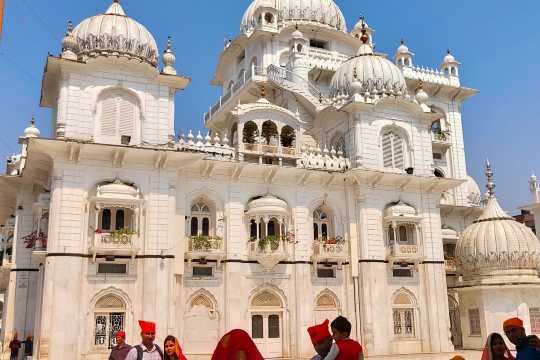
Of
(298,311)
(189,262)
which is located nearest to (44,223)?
(189,262)

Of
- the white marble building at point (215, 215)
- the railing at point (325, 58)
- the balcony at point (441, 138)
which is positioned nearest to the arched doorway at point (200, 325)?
the white marble building at point (215, 215)

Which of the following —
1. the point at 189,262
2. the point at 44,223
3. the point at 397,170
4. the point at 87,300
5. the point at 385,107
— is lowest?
the point at 87,300

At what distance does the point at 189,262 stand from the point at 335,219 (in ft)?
24.3

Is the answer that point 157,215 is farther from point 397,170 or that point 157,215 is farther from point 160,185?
point 397,170

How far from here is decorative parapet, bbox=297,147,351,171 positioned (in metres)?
26.8

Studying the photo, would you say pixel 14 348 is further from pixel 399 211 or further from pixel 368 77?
pixel 368 77

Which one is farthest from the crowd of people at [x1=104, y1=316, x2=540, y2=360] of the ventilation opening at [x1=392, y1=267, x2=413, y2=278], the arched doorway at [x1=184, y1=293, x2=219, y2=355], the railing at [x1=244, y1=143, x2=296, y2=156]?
the ventilation opening at [x1=392, y1=267, x2=413, y2=278]

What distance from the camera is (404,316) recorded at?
26453 millimetres

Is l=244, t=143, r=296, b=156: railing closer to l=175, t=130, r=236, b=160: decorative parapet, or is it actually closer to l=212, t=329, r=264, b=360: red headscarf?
l=175, t=130, r=236, b=160: decorative parapet

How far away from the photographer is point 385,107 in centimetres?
2825

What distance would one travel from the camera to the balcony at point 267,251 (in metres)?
23.8

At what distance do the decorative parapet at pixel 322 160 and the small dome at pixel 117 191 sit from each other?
8237mm

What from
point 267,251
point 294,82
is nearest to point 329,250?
point 267,251

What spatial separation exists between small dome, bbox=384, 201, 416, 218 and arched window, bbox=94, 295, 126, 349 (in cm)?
1283
